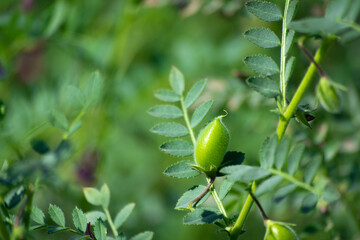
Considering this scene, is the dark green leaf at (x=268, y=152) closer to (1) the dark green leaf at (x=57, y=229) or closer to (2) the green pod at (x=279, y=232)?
(2) the green pod at (x=279, y=232)

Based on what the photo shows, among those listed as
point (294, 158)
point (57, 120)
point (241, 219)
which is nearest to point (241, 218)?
point (241, 219)

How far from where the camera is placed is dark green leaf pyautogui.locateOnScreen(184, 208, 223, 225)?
57cm

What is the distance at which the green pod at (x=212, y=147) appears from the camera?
0.60 meters

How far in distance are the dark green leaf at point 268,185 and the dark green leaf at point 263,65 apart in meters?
0.13

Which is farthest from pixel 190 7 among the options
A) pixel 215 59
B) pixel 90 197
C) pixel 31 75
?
pixel 31 75

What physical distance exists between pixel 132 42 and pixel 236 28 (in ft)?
1.55

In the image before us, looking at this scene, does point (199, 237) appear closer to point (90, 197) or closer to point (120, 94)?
point (120, 94)

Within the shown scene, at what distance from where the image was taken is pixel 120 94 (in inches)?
69.2

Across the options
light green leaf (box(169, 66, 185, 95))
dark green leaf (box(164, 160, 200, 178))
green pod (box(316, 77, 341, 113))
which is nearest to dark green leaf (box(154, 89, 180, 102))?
light green leaf (box(169, 66, 185, 95))

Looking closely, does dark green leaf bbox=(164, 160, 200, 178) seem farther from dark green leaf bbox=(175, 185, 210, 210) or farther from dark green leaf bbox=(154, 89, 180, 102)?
dark green leaf bbox=(154, 89, 180, 102)

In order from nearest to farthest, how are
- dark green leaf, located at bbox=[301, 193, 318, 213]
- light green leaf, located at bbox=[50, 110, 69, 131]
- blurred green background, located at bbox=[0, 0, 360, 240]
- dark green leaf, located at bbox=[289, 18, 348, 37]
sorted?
1. dark green leaf, located at bbox=[289, 18, 348, 37]
2. dark green leaf, located at bbox=[301, 193, 318, 213]
3. light green leaf, located at bbox=[50, 110, 69, 131]
4. blurred green background, located at bbox=[0, 0, 360, 240]

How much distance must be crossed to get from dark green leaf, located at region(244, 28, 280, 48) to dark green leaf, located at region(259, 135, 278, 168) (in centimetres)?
13

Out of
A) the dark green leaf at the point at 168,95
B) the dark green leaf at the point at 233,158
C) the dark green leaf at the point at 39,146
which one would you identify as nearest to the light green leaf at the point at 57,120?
the dark green leaf at the point at 39,146

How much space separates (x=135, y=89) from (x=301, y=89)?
4.38 ft
